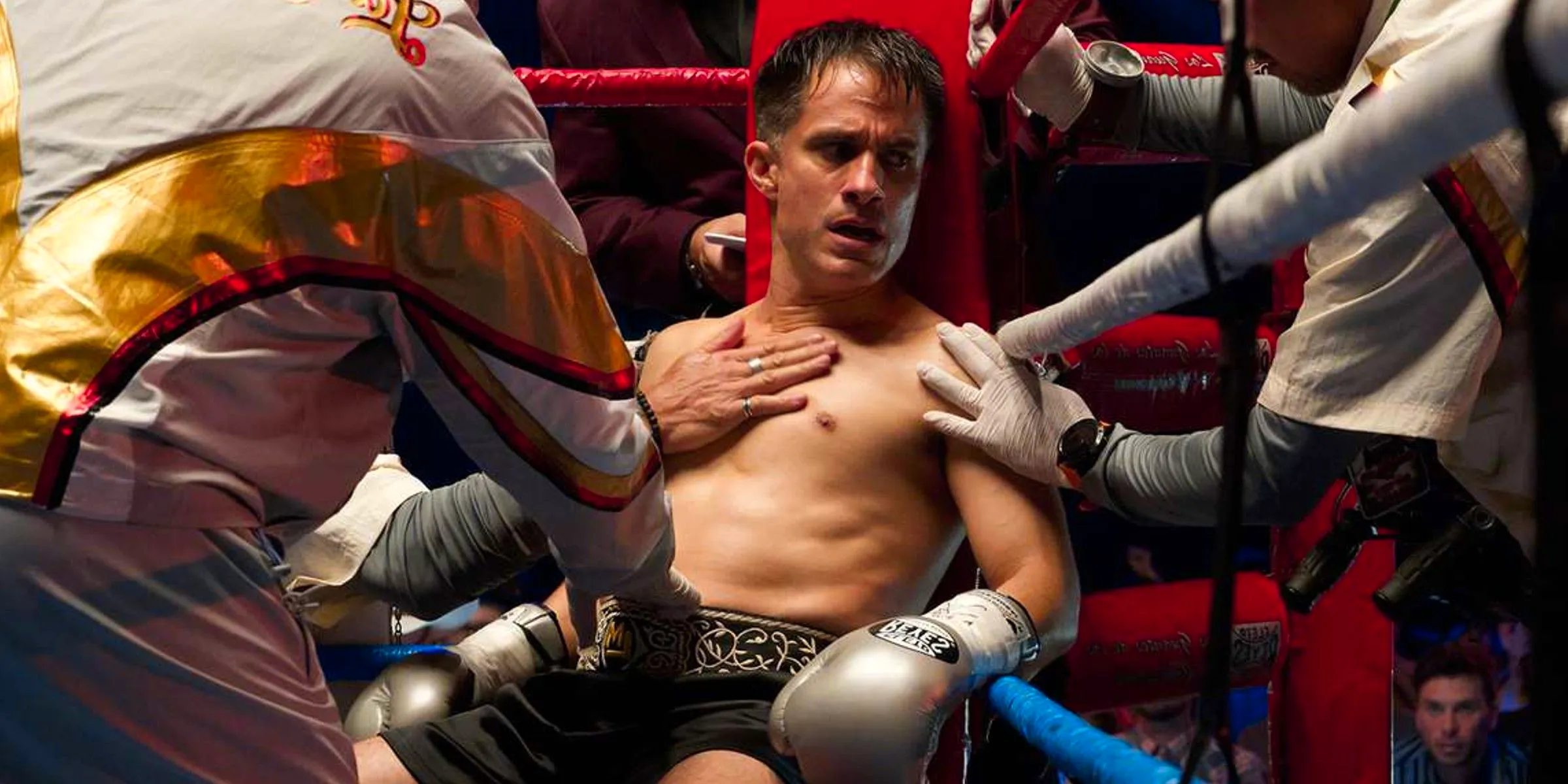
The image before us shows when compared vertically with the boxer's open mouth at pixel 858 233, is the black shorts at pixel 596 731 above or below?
below

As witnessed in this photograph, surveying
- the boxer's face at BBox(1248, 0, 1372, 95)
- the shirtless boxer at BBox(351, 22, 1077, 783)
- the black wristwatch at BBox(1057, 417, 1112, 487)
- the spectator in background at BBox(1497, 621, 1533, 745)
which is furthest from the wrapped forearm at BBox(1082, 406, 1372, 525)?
the spectator in background at BBox(1497, 621, 1533, 745)

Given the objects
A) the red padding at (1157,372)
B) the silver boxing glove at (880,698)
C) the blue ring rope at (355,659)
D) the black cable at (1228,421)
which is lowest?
the blue ring rope at (355,659)

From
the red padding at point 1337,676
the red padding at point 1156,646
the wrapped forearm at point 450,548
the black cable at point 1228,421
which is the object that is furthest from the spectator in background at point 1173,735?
the black cable at point 1228,421

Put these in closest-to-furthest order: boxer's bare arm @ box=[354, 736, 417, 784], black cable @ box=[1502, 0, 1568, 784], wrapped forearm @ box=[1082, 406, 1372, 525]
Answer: black cable @ box=[1502, 0, 1568, 784] → wrapped forearm @ box=[1082, 406, 1372, 525] → boxer's bare arm @ box=[354, 736, 417, 784]

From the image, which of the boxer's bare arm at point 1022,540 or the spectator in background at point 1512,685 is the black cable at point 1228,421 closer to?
the boxer's bare arm at point 1022,540

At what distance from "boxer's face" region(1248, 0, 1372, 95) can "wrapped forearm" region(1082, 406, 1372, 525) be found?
1.15 ft

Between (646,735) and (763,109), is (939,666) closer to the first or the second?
(646,735)

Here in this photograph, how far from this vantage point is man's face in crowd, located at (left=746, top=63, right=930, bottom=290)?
83.4 inches

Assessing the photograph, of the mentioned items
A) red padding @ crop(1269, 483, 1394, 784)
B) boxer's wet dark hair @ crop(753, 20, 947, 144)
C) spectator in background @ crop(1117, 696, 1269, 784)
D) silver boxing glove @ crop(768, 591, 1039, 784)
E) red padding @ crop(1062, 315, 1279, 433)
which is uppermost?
boxer's wet dark hair @ crop(753, 20, 947, 144)

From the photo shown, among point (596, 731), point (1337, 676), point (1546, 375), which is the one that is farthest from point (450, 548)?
point (1546, 375)

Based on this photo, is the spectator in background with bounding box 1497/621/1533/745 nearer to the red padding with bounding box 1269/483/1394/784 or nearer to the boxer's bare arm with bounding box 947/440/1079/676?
the red padding with bounding box 1269/483/1394/784

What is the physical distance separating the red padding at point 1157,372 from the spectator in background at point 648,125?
68 cm

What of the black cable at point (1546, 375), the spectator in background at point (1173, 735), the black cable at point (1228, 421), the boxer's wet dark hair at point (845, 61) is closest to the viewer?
the black cable at point (1546, 375)

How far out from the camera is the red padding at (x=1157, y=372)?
2.32m
